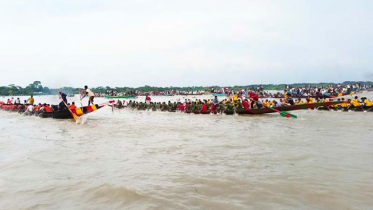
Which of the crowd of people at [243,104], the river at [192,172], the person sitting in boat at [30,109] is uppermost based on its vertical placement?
the crowd of people at [243,104]

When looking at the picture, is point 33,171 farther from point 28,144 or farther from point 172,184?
point 28,144

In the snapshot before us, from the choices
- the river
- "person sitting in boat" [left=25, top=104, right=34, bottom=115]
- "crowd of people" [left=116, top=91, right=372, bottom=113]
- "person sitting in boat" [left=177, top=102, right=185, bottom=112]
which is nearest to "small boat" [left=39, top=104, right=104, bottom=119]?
"person sitting in boat" [left=25, top=104, right=34, bottom=115]

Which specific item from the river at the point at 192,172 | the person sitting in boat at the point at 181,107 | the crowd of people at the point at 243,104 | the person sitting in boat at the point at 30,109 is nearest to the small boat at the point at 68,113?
the person sitting in boat at the point at 30,109

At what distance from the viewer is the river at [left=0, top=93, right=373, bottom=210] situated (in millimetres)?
4703

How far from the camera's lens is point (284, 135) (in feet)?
36.3

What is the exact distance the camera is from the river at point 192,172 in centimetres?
470

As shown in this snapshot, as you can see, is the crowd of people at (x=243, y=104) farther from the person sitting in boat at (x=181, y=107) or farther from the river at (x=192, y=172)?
the river at (x=192, y=172)

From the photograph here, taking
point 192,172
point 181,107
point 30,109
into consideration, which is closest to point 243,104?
point 181,107

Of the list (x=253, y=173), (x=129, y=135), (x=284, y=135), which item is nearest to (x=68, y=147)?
(x=129, y=135)

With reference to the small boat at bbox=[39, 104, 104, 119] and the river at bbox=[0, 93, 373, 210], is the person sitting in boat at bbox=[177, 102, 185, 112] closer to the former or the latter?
the small boat at bbox=[39, 104, 104, 119]

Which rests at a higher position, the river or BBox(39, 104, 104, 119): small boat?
BBox(39, 104, 104, 119): small boat

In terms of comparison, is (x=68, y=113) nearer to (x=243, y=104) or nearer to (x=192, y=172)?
(x=243, y=104)

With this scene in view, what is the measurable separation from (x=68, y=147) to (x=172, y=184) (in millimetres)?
5533

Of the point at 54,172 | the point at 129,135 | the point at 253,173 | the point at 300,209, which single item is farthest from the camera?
the point at 129,135
